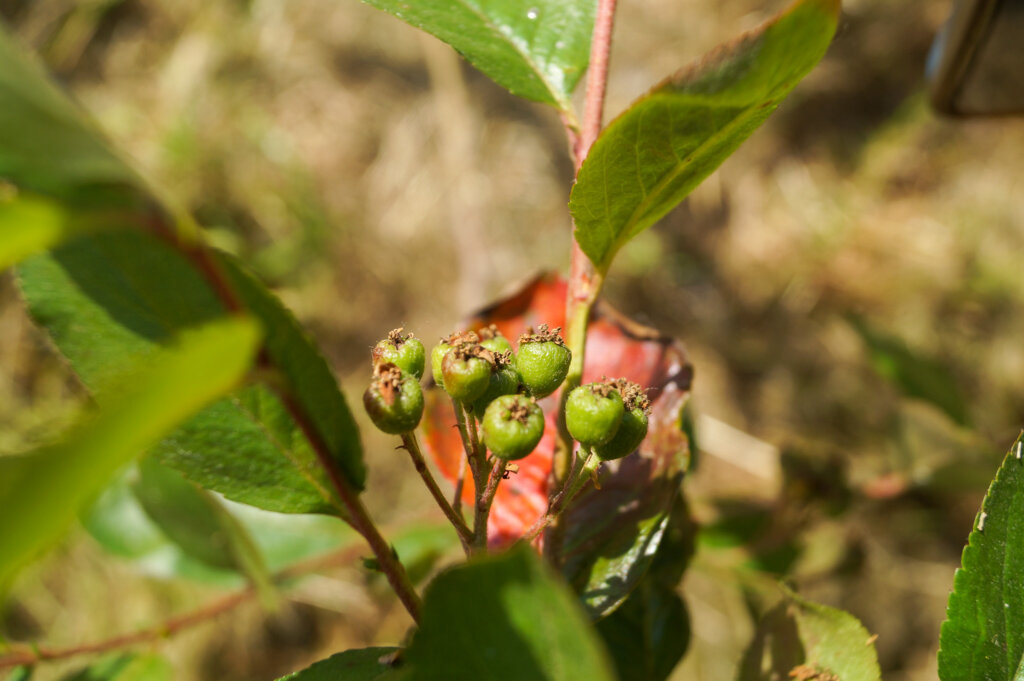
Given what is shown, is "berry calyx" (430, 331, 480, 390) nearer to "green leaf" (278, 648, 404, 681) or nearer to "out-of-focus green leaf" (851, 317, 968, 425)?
"green leaf" (278, 648, 404, 681)

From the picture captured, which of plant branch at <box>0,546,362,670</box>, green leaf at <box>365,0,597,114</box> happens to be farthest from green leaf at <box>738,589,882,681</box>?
plant branch at <box>0,546,362,670</box>

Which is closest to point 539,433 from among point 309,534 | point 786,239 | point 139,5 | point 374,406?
point 374,406

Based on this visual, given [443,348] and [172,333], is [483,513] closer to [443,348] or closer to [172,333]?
[443,348]

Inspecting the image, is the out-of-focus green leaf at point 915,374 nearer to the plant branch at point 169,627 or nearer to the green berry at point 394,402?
the plant branch at point 169,627

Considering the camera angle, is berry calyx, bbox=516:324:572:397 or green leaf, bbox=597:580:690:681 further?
green leaf, bbox=597:580:690:681

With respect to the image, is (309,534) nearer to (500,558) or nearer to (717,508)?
(717,508)
